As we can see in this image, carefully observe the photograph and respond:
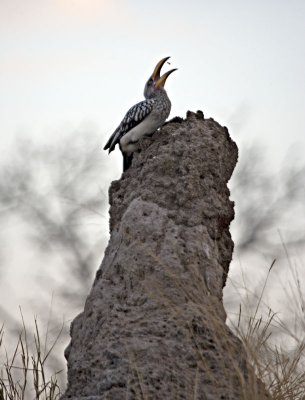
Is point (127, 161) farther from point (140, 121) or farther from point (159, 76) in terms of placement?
point (159, 76)

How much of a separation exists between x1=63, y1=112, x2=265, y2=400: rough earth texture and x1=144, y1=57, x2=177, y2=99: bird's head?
179cm

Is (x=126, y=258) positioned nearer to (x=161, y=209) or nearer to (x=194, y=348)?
(x=161, y=209)

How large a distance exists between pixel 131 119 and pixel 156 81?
63 centimetres

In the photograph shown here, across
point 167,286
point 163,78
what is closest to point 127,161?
point 163,78

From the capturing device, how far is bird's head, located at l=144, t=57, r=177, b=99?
313 inches

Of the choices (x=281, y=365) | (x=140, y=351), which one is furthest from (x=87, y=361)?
(x=281, y=365)

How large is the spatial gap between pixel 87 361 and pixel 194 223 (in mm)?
1080

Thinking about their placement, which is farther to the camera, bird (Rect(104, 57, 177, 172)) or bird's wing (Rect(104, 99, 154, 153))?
bird's wing (Rect(104, 99, 154, 153))

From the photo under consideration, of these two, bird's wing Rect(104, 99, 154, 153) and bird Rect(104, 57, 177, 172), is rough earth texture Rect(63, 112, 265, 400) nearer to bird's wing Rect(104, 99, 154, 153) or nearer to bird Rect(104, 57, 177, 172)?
bird Rect(104, 57, 177, 172)

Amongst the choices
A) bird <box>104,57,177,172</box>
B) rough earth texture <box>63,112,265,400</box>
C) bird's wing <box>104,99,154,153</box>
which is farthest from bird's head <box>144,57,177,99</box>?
rough earth texture <box>63,112,265,400</box>

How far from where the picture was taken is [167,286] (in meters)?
5.05

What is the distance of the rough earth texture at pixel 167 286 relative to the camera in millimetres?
4645

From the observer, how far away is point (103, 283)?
5242mm

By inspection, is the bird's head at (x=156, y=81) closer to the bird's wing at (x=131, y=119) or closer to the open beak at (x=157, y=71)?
the open beak at (x=157, y=71)
